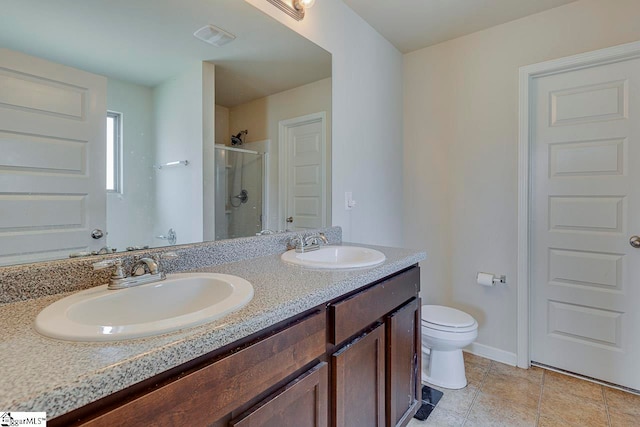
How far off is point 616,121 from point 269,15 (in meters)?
2.05

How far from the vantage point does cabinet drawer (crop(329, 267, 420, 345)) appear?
3.19ft

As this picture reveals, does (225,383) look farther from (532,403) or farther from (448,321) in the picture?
(532,403)

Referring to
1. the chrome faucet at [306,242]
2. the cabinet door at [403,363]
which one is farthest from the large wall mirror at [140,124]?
the cabinet door at [403,363]

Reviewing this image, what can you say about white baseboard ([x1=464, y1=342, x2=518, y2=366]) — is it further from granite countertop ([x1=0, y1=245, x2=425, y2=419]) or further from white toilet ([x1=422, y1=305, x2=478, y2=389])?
granite countertop ([x1=0, y1=245, x2=425, y2=419])

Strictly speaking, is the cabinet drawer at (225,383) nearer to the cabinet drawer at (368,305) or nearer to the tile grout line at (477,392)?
the cabinet drawer at (368,305)

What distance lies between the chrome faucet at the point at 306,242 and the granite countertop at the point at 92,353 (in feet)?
1.96

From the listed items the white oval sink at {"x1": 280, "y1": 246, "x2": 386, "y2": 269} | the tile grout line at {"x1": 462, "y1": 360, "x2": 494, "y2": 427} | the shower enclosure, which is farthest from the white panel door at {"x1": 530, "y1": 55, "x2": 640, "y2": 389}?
the shower enclosure

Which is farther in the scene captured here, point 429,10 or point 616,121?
point 429,10

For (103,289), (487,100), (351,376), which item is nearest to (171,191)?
(103,289)

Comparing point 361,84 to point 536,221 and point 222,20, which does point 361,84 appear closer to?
point 222,20

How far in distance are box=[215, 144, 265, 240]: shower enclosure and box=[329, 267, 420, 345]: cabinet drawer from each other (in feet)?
2.02

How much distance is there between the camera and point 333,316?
0.96 metres

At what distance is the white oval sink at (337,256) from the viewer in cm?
124

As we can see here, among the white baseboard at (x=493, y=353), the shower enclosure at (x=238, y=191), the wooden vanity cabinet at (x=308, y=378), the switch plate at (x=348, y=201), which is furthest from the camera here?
the white baseboard at (x=493, y=353)
